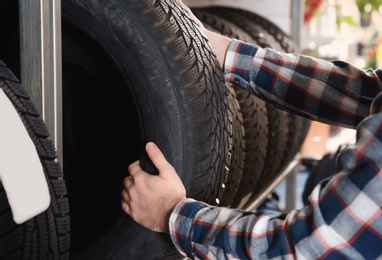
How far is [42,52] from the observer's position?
3.50 feet

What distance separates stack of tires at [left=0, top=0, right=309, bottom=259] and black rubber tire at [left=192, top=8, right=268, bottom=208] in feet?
1.84

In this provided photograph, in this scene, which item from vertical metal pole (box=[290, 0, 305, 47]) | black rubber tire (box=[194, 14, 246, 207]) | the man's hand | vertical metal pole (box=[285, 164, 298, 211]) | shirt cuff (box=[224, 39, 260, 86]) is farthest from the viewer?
vertical metal pole (box=[285, 164, 298, 211])

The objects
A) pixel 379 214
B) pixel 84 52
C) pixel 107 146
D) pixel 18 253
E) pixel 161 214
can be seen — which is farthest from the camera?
pixel 107 146

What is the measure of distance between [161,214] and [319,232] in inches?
12.4

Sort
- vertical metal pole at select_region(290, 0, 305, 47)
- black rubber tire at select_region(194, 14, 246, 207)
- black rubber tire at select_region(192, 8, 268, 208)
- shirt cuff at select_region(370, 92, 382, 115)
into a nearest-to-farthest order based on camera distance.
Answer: shirt cuff at select_region(370, 92, 382, 115) < black rubber tire at select_region(194, 14, 246, 207) < black rubber tire at select_region(192, 8, 268, 208) < vertical metal pole at select_region(290, 0, 305, 47)

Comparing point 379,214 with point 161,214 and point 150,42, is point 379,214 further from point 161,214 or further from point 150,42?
point 150,42

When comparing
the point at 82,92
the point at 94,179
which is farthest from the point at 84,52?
the point at 94,179

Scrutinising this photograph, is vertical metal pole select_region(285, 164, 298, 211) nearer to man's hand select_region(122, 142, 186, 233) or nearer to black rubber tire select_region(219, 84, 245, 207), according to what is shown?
black rubber tire select_region(219, 84, 245, 207)

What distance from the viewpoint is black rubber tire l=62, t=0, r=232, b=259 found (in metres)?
1.17

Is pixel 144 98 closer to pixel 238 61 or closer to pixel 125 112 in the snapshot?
pixel 125 112

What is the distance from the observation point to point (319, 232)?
0.90 meters

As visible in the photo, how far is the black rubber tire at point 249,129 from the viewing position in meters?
1.90

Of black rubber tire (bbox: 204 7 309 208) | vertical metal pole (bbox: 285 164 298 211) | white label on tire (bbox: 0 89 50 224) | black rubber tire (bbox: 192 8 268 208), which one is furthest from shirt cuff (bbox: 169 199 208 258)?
vertical metal pole (bbox: 285 164 298 211)

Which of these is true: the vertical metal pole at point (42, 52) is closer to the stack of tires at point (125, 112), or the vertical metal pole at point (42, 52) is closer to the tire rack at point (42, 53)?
the tire rack at point (42, 53)
